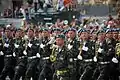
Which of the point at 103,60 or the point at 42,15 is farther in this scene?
the point at 42,15

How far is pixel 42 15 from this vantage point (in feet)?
90.8

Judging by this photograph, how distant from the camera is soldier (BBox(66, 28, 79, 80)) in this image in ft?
45.3

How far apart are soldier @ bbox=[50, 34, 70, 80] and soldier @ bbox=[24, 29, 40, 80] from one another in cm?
126

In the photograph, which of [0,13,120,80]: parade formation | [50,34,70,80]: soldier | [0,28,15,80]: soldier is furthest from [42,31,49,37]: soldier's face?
[50,34,70,80]: soldier

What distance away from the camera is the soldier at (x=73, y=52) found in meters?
13.8

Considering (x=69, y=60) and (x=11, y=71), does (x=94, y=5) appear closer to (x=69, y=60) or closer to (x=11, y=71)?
(x=11, y=71)

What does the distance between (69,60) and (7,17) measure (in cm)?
1755

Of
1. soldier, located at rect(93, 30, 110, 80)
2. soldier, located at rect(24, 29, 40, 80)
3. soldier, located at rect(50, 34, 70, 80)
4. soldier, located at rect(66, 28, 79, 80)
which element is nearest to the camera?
soldier, located at rect(50, 34, 70, 80)

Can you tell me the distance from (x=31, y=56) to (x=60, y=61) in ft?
7.46

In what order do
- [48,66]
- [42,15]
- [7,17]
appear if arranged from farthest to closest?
1. [7,17]
2. [42,15]
3. [48,66]

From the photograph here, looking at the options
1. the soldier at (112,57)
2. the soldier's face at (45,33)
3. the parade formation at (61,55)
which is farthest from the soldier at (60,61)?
the soldier's face at (45,33)

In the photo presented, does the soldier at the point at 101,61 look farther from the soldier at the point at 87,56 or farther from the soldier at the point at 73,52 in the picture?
the soldier at the point at 73,52

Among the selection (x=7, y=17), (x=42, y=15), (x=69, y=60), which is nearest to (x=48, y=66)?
(x=69, y=60)

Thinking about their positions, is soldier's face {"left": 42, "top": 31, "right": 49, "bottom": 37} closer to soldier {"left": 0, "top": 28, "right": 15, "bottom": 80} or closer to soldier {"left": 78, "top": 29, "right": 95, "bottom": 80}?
soldier {"left": 0, "top": 28, "right": 15, "bottom": 80}
